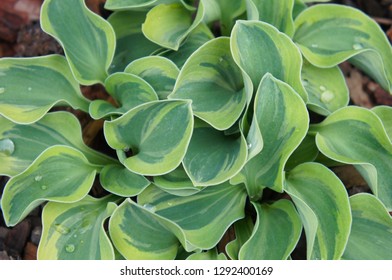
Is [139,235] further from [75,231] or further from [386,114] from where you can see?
[386,114]

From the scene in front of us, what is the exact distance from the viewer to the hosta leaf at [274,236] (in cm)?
119

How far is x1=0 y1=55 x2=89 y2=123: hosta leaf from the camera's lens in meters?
1.31

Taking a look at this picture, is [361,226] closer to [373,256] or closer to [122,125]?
[373,256]

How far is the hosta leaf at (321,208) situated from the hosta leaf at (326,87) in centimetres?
25

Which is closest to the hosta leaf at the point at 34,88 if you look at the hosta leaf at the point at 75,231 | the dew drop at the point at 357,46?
the hosta leaf at the point at 75,231

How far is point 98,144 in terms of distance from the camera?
1.55 m

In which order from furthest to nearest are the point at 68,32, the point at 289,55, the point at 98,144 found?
the point at 98,144
the point at 68,32
the point at 289,55

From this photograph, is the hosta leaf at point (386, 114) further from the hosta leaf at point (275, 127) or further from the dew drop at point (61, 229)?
the dew drop at point (61, 229)

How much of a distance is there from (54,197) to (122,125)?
0.77 ft

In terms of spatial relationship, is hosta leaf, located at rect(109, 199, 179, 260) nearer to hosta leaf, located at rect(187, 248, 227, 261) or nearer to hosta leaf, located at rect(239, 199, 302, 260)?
hosta leaf, located at rect(187, 248, 227, 261)

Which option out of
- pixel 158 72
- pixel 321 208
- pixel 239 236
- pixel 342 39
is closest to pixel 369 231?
pixel 321 208

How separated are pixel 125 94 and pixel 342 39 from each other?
606mm

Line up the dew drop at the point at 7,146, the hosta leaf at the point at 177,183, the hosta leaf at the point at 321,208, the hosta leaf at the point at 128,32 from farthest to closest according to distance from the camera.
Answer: the hosta leaf at the point at 128,32
the dew drop at the point at 7,146
the hosta leaf at the point at 177,183
the hosta leaf at the point at 321,208
